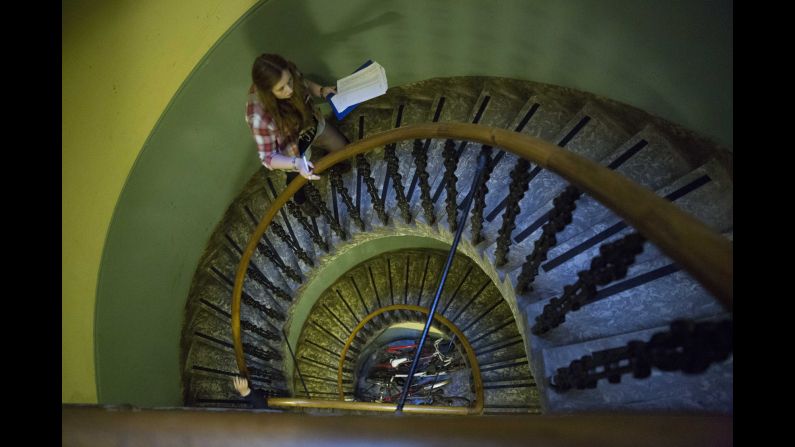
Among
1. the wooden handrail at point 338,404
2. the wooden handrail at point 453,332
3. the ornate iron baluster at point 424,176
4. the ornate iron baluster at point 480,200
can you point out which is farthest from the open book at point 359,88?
the wooden handrail at point 453,332

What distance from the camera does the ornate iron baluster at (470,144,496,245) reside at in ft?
8.05

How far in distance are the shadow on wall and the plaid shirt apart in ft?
2.56

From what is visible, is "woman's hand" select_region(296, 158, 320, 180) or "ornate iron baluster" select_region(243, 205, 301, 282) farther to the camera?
"ornate iron baluster" select_region(243, 205, 301, 282)

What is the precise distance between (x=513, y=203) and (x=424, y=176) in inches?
36.2

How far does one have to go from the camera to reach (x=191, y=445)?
124 cm

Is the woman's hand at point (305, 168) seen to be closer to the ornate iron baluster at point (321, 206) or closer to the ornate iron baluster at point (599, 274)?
the ornate iron baluster at point (321, 206)

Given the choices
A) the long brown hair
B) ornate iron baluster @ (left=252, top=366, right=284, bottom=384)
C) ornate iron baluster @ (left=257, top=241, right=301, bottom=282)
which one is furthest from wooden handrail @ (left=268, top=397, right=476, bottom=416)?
the long brown hair

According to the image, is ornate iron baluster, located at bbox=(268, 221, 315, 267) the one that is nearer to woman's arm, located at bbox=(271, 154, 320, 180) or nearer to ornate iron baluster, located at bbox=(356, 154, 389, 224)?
ornate iron baluster, located at bbox=(356, 154, 389, 224)

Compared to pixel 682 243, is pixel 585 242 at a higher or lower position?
higher

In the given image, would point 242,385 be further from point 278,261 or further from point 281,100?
point 281,100

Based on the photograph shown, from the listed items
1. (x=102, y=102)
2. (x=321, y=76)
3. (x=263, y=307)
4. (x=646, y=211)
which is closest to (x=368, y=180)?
(x=321, y=76)
